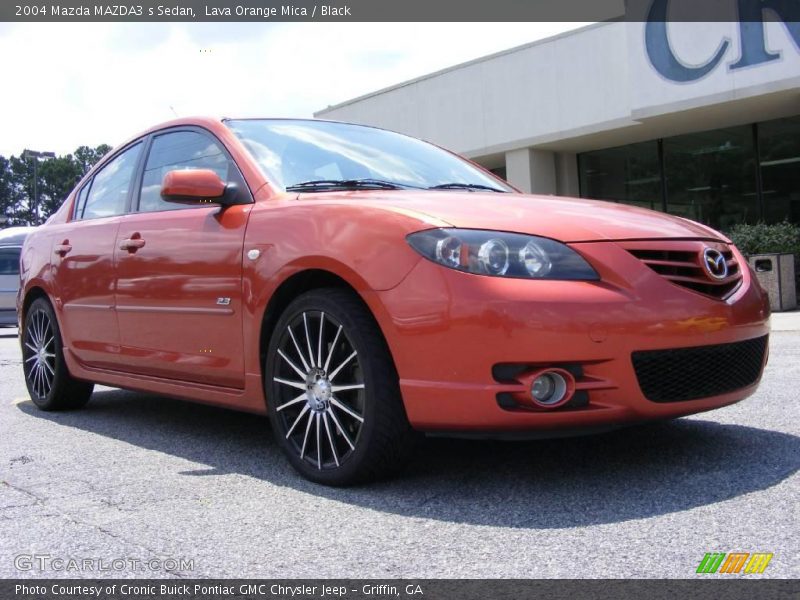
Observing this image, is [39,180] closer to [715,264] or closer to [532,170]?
[532,170]

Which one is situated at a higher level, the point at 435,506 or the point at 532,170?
the point at 532,170

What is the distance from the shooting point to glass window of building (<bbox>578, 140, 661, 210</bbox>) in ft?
59.9

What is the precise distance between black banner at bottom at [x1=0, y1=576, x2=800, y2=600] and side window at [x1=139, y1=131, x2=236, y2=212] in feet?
7.17


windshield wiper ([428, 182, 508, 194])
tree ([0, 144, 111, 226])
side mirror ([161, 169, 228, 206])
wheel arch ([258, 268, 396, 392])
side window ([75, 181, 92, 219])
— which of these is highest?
tree ([0, 144, 111, 226])

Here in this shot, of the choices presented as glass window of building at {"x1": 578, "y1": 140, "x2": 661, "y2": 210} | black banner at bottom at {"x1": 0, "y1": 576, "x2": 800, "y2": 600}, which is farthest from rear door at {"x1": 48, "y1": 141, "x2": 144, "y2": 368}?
glass window of building at {"x1": 578, "y1": 140, "x2": 661, "y2": 210}

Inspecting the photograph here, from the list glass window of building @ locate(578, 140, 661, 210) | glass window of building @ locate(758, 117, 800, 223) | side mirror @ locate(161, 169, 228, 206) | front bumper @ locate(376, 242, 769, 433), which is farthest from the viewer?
glass window of building @ locate(578, 140, 661, 210)

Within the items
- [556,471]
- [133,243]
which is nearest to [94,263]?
[133,243]

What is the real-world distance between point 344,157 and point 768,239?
37.2 ft

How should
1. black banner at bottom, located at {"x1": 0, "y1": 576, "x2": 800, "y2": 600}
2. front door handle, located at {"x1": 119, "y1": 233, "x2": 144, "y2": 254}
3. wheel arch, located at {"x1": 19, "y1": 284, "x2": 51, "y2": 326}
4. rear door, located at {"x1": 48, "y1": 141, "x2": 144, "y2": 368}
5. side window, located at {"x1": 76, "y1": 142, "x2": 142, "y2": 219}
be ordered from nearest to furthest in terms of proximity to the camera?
black banner at bottom, located at {"x1": 0, "y1": 576, "x2": 800, "y2": 600} → front door handle, located at {"x1": 119, "y1": 233, "x2": 144, "y2": 254} → rear door, located at {"x1": 48, "y1": 141, "x2": 144, "y2": 368} → side window, located at {"x1": 76, "y1": 142, "x2": 142, "y2": 219} → wheel arch, located at {"x1": 19, "y1": 284, "x2": 51, "y2": 326}

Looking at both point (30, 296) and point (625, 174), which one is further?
point (625, 174)

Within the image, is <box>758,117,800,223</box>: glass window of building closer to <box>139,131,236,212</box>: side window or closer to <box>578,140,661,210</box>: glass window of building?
<box>578,140,661,210</box>: glass window of building

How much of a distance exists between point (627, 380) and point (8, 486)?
2.49 meters

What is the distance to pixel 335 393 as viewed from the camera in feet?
10.9

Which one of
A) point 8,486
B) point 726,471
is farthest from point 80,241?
point 726,471
